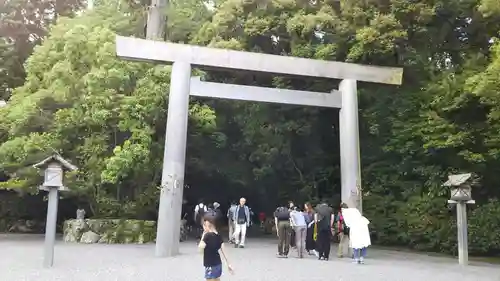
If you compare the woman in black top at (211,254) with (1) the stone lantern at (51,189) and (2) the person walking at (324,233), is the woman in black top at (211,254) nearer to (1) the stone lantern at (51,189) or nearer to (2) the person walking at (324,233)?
(1) the stone lantern at (51,189)

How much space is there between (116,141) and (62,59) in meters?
4.01

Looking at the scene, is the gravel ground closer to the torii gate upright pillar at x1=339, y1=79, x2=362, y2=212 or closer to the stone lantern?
the stone lantern

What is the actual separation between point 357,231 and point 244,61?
5.56 metres

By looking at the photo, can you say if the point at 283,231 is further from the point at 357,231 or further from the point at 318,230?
the point at 357,231

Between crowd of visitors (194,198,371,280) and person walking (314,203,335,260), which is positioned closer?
crowd of visitors (194,198,371,280)

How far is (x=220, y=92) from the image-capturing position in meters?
13.4

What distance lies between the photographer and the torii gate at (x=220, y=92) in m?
Answer: 12.5

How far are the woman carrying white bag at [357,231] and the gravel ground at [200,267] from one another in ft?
1.13

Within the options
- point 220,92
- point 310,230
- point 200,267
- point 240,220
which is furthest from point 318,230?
point 220,92

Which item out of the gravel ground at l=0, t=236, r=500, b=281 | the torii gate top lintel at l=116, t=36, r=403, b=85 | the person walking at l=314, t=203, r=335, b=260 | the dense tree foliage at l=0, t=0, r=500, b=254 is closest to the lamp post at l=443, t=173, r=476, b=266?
the gravel ground at l=0, t=236, r=500, b=281

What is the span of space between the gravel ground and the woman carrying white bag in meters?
0.34

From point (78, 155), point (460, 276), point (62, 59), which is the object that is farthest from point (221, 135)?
point (460, 276)

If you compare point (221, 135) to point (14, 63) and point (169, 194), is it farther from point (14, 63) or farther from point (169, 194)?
point (14, 63)

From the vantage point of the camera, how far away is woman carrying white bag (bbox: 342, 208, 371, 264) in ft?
38.8
